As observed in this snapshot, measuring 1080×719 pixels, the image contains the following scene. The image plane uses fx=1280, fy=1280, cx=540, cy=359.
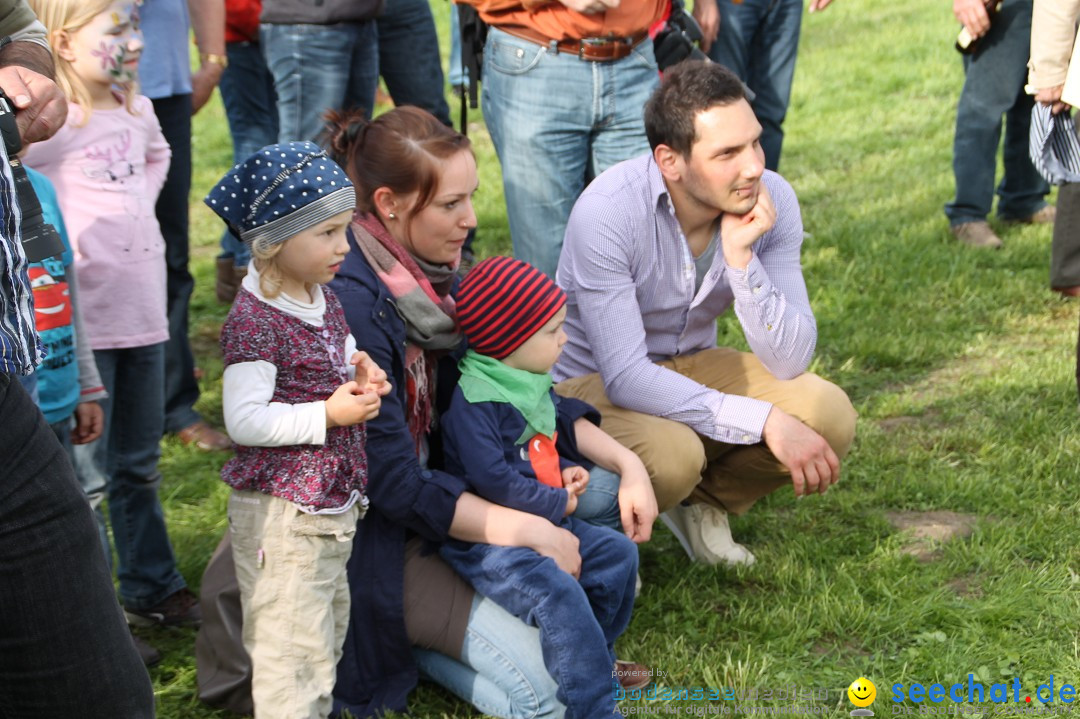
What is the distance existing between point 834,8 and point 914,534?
997 centimetres

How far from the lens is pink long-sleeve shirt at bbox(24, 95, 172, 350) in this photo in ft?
10.2

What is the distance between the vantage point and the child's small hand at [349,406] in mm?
2609

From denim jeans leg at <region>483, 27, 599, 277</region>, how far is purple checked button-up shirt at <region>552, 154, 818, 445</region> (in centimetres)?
66

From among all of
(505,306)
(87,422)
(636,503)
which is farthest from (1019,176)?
(87,422)

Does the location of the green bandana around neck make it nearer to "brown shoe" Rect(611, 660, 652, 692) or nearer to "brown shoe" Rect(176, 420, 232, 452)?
"brown shoe" Rect(611, 660, 652, 692)

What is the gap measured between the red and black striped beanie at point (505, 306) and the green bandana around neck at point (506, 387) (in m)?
0.04

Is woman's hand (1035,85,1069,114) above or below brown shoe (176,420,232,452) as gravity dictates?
above

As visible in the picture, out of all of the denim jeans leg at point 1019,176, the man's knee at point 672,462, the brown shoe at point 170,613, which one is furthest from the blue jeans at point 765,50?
the brown shoe at point 170,613

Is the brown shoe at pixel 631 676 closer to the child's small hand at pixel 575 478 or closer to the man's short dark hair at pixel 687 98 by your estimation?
the child's small hand at pixel 575 478

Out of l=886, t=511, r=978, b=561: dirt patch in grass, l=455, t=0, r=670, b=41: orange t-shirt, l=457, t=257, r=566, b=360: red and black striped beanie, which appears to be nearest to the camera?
l=457, t=257, r=566, b=360: red and black striped beanie

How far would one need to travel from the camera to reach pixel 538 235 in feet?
14.2

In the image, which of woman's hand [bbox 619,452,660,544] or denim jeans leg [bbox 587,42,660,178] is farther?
denim jeans leg [bbox 587,42,660,178]

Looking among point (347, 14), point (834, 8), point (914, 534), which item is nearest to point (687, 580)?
point (914, 534)

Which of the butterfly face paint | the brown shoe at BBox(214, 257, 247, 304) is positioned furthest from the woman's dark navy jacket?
the brown shoe at BBox(214, 257, 247, 304)
